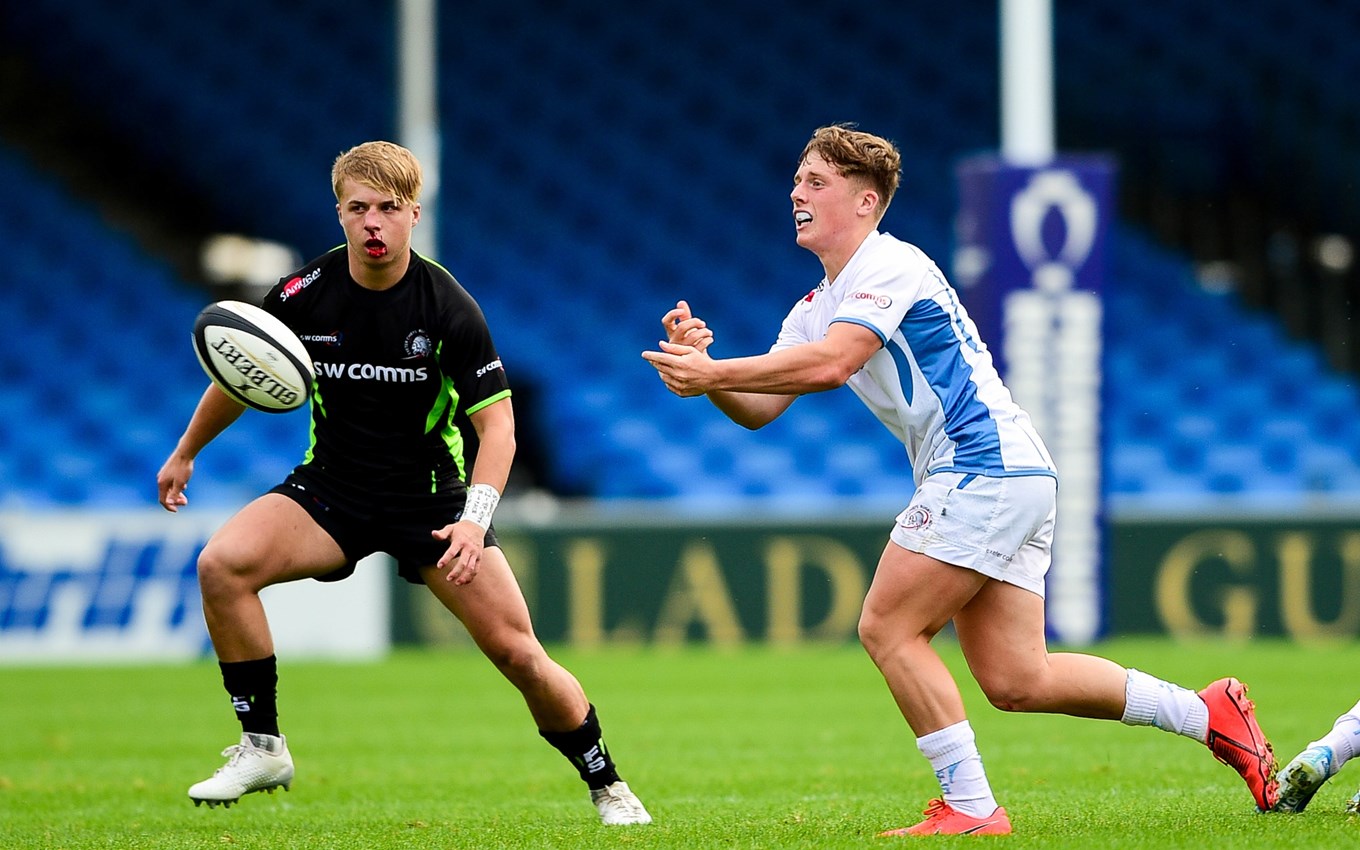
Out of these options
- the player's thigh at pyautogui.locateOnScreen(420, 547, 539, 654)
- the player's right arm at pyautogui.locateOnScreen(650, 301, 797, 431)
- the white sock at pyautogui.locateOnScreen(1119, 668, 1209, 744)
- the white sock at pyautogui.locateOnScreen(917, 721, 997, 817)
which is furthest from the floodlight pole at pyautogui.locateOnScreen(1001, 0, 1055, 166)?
the white sock at pyautogui.locateOnScreen(917, 721, 997, 817)

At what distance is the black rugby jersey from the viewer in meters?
5.70

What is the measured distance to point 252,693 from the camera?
5.83 metres

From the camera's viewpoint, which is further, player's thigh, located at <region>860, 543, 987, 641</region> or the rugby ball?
the rugby ball

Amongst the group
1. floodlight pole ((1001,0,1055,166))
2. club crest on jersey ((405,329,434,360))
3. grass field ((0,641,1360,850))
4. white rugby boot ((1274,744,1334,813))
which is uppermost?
floodlight pole ((1001,0,1055,166))

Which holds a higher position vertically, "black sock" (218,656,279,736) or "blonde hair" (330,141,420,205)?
"blonde hair" (330,141,420,205)

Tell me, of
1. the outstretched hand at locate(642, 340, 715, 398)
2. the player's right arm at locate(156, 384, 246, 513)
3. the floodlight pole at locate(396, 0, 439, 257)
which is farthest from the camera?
the floodlight pole at locate(396, 0, 439, 257)

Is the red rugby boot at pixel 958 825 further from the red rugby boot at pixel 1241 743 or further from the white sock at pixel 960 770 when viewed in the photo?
the red rugby boot at pixel 1241 743

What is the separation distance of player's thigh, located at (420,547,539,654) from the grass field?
1.86ft

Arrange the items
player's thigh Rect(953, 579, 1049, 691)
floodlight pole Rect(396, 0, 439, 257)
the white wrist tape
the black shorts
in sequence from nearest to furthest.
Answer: player's thigh Rect(953, 579, 1049, 691) < the white wrist tape < the black shorts < floodlight pole Rect(396, 0, 439, 257)

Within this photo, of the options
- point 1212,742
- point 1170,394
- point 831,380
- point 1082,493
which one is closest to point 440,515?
Answer: point 831,380

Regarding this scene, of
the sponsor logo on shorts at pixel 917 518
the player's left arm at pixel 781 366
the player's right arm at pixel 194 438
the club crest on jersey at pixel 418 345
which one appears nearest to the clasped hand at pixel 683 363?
the player's left arm at pixel 781 366

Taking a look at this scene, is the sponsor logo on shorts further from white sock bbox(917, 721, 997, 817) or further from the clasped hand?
the clasped hand

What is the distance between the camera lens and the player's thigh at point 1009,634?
5219 mm

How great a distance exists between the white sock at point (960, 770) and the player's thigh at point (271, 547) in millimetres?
1975
